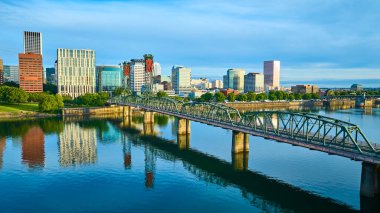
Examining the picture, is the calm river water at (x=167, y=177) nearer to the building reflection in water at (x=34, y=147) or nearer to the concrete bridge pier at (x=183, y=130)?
the building reflection in water at (x=34, y=147)

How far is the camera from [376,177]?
44531 millimetres

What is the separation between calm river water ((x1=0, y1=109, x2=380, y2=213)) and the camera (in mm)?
45750

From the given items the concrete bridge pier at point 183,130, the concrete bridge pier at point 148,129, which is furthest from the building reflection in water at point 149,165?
the concrete bridge pier at point 148,129

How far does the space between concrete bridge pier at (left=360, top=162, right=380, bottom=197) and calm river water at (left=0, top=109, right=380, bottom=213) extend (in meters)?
1.41

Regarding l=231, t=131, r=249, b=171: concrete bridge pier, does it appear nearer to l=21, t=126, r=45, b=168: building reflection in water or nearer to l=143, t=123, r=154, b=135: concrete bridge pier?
l=21, t=126, r=45, b=168: building reflection in water

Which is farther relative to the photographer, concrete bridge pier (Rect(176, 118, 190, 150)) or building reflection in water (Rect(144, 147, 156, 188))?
concrete bridge pier (Rect(176, 118, 190, 150))

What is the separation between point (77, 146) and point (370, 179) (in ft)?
227

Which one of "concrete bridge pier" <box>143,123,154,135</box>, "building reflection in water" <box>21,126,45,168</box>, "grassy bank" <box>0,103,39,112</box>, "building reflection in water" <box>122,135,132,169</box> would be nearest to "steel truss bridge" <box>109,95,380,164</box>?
"building reflection in water" <box>122,135,132,169</box>

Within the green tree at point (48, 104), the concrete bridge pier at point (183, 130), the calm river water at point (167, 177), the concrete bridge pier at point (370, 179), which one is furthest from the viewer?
the green tree at point (48, 104)

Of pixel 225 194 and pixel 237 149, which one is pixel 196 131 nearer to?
pixel 237 149

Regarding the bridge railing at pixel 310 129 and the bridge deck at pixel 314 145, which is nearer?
the bridge deck at pixel 314 145

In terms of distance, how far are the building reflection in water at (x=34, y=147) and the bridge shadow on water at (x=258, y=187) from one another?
26.9m

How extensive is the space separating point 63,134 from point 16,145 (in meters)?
19.5

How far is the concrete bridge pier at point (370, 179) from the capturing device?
144ft
